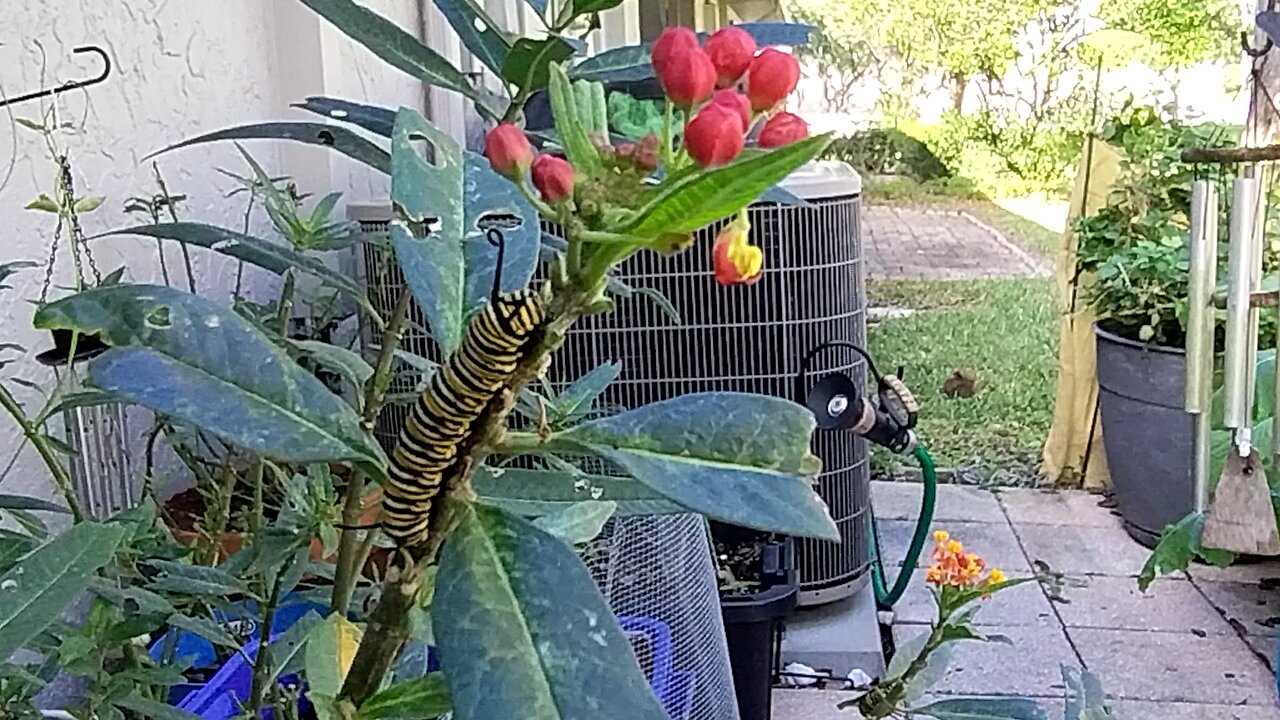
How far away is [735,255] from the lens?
0.46 metres

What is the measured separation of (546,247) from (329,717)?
1.06 ft

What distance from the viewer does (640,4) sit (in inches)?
204

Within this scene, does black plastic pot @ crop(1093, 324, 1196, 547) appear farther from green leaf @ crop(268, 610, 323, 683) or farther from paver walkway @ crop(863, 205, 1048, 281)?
paver walkway @ crop(863, 205, 1048, 281)

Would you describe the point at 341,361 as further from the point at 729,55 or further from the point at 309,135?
the point at 729,55

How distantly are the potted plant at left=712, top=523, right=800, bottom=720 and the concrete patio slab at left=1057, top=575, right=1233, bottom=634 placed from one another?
32.7 inches

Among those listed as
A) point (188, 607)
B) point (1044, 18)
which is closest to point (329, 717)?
point (188, 607)

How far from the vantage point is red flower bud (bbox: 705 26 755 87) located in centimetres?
38

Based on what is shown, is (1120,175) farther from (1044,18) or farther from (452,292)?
(1044,18)

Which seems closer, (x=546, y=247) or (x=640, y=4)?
(x=546, y=247)

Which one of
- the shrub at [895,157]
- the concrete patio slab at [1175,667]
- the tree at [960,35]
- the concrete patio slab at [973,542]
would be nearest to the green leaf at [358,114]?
the concrete patio slab at [1175,667]

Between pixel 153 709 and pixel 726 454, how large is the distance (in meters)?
0.43

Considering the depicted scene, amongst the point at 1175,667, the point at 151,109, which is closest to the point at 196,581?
the point at 151,109

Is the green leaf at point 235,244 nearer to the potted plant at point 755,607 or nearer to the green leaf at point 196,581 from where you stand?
the green leaf at point 196,581

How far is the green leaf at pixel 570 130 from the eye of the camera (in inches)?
13.2
